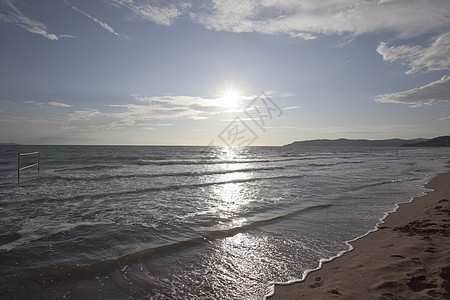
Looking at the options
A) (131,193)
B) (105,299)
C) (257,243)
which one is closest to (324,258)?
(257,243)

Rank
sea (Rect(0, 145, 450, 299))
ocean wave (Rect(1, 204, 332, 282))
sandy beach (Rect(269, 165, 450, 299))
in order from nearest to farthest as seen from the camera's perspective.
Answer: sandy beach (Rect(269, 165, 450, 299))
sea (Rect(0, 145, 450, 299))
ocean wave (Rect(1, 204, 332, 282))

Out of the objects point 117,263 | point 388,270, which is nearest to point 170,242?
point 117,263

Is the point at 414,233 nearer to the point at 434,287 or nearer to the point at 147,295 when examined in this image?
the point at 434,287

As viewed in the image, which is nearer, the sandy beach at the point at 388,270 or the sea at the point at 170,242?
the sandy beach at the point at 388,270

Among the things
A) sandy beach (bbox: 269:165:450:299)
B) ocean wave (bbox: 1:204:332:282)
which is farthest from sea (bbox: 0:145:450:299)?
sandy beach (bbox: 269:165:450:299)

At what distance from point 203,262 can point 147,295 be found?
1.31 meters

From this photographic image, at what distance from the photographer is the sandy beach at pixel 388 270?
3.44 meters

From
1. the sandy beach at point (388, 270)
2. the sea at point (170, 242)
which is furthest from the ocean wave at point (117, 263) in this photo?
the sandy beach at point (388, 270)

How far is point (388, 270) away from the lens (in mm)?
4086

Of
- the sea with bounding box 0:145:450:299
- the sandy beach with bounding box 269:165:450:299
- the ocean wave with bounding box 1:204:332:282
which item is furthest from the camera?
the ocean wave with bounding box 1:204:332:282

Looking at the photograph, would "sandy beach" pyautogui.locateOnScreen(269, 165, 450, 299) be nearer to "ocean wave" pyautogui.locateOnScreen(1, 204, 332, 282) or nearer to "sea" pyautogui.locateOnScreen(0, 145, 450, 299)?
"sea" pyautogui.locateOnScreen(0, 145, 450, 299)

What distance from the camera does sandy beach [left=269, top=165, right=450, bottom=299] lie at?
11.3 ft

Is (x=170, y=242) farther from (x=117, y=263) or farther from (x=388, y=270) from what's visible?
(x=388, y=270)

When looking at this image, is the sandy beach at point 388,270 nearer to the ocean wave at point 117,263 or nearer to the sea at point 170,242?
the sea at point 170,242
